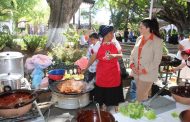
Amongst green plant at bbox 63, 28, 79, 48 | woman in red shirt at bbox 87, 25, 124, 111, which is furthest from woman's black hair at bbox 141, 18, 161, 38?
green plant at bbox 63, 28, 79, 48

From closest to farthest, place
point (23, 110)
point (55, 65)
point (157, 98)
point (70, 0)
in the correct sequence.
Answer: point (23, 110) → point (157, 98) → point (55, 65) → point (70, 0)

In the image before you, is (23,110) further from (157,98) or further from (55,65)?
(55,65)

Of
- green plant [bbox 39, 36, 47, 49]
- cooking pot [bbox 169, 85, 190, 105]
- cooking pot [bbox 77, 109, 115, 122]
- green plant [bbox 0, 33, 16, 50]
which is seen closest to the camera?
cooking pot [bbox 77, 109, 115, 122]

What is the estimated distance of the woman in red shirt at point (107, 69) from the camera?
3416 millimetres

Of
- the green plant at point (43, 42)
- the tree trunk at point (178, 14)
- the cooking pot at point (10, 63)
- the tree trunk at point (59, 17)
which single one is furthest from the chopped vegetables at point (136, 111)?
the tree trunk at point (178, 14)

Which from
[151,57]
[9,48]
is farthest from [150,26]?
[9,48]

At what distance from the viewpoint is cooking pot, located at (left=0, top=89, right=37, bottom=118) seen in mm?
2150

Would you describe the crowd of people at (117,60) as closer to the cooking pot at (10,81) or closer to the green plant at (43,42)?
the cooking pot at (10,81)

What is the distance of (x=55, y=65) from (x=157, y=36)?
3003 mm

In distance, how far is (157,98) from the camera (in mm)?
2645

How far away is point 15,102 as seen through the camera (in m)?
2.29

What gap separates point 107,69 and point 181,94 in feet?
3.99

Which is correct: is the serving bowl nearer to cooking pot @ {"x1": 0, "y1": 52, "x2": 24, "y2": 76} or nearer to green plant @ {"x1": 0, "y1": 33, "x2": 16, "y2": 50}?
cooking pot @ {"x1": 0, "y1": 52, "x2": 24, "y2": 76}

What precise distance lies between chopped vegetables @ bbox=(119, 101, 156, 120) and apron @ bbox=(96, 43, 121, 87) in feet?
4.16
